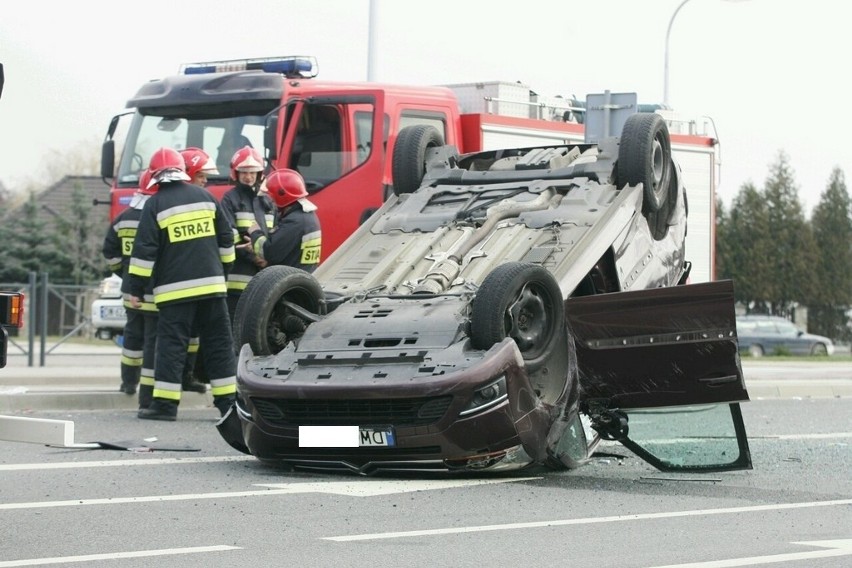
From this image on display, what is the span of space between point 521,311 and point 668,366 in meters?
0.90

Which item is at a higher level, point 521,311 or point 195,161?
point 195,161

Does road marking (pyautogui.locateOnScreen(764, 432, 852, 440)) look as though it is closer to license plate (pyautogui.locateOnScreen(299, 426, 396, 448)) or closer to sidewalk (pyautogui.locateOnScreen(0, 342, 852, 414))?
license plate (pyautogui.locateOnScreen(299, 426, 396, 448))

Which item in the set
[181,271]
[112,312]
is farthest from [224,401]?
[112,312]

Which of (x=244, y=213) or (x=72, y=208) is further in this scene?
(x=72, y=208)

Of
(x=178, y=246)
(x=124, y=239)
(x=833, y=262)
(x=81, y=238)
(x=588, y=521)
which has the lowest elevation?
(x=833, y=262)

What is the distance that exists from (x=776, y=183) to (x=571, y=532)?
7194cm

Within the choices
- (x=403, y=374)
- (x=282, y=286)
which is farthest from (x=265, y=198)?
(x=403, y=374)

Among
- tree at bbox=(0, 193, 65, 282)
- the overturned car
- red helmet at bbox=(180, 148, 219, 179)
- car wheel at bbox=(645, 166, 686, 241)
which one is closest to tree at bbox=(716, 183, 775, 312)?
tree at bbox=(0, 193, 65, 282)

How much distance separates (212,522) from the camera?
21.9ft

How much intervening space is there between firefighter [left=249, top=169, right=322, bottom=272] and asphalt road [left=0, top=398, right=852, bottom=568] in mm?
2318

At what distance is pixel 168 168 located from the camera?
11.3m

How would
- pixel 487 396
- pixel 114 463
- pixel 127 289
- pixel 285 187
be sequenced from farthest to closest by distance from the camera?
pixel 127 289
pixel 285 187
pixel 114 463
pixel 487 396

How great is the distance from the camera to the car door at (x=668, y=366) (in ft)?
27.8

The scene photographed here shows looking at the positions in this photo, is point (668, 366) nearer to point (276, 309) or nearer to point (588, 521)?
point (588, 521)
